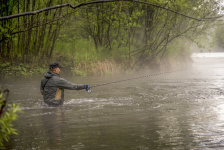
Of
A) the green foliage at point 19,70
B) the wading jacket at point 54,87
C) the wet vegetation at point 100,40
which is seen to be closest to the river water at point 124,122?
the wading jacket at point 54,87

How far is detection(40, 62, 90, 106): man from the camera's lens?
375 inches

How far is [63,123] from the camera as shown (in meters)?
7.82

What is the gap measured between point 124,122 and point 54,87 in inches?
113

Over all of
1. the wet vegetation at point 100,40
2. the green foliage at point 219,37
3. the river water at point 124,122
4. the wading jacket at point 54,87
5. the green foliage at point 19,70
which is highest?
the green foliage at point 219,37

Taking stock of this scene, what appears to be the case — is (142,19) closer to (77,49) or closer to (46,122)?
(77,49)

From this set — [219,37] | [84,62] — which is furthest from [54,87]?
[219,37]

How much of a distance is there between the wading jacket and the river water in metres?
0.30

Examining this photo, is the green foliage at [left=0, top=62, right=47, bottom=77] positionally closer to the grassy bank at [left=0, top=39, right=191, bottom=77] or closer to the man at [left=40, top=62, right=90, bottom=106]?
the grassy bank at [left=0, top=39, right=191, bottom=77]

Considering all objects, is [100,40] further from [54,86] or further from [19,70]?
[54,86]

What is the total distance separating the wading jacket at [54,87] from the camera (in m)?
9.52

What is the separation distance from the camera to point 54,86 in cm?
960

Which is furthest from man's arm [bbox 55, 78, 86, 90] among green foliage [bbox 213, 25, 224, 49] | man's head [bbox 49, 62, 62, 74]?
green foliage [bbox 213, 25, 224, 49]

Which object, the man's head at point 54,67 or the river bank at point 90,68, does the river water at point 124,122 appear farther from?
the river bank at point 90,68

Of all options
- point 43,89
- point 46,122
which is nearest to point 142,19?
point 43,89
